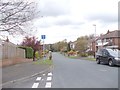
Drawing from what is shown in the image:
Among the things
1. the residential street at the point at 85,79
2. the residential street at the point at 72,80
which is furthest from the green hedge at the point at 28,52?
the residential street at the point at 72,80

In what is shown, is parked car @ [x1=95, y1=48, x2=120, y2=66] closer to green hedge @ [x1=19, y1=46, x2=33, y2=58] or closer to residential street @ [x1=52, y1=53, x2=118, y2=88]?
residential street @ [x1=52, y1=53, x2=118, y2=88]

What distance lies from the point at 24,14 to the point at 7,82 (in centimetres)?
427

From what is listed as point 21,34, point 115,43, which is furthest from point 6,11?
point 115,43

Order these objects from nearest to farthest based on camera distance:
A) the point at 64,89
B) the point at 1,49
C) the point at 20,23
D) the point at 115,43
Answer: the point at 64,89
the point at 20,23
the point at 1,49
the point at 115,43

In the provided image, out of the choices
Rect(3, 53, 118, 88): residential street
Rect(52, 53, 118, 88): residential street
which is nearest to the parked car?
Rect(52, 53, 118, 88): residential street

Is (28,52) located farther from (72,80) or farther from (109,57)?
(72,80)

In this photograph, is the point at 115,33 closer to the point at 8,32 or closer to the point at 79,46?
the point at 79,46

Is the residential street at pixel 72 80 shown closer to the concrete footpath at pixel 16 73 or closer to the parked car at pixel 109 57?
the concrete footpath at pixel 16 73

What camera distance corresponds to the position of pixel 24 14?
1600cm

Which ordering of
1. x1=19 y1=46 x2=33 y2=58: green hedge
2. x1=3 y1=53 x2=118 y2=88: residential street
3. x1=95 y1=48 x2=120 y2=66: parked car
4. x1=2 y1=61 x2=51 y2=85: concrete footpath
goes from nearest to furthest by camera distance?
x1=3 y1=53 x2=118 y2=88: residential street
x1=2 y1=61 x2=51 y2=85: concrete footpath
x1=95 y1=48 x2=120 y2=66: parked car
x1=19 y1=46 x2=33 y2=58: green hedge

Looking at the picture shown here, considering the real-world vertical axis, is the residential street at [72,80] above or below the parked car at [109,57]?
below

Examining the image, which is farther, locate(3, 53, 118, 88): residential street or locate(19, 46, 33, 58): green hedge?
locate(19, 46, 33, 58): green hedge

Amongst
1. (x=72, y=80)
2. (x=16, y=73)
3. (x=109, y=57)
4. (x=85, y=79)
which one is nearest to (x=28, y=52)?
(x=109, y=57)

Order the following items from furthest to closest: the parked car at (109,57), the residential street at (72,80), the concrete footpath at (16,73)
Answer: the parked car at (109,57), the concrete footpath at (16,73), the residential street at (72,80)
